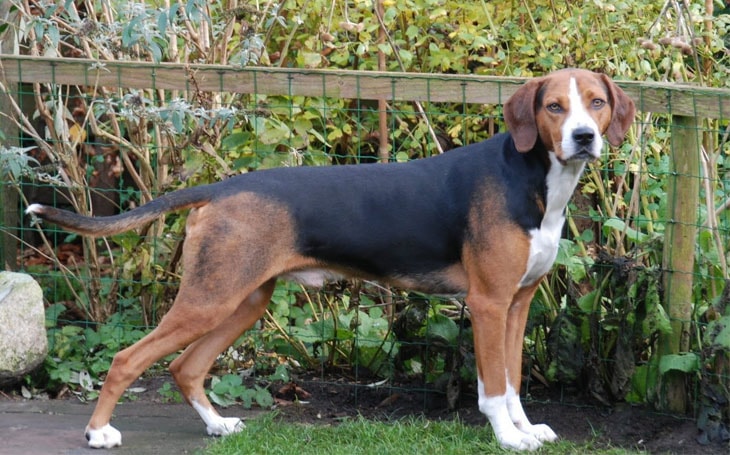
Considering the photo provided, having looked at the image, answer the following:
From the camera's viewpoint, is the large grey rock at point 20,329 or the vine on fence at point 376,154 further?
the large grey rock at point 20,329

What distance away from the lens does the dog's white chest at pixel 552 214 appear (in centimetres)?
526

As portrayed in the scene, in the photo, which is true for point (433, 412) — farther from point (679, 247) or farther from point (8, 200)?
point (8, 200)

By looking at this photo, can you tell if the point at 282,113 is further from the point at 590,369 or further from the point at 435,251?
the point at 590,369

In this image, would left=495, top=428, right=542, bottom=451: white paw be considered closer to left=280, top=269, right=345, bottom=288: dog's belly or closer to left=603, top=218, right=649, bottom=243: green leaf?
left=280, top=269, right=345, bottom=288: dog's belly

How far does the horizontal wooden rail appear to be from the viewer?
5.98 metres

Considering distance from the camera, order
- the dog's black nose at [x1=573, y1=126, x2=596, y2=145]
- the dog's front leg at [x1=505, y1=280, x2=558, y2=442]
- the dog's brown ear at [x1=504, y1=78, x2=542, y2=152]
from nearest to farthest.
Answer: the dog's black nose at [x1=573, y1=126, x2=596, y2=145]
the dog's brown ear at [x1=504, y1=78, x2=542, y2=152]
the dog's front leg at [x1=505, y1=280, x2=558, y2=442]

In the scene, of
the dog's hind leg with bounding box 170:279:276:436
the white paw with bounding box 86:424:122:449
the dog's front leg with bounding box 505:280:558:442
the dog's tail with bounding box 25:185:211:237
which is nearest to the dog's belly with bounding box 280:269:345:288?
the dog's hind leg with bounding box 170:279:276:436

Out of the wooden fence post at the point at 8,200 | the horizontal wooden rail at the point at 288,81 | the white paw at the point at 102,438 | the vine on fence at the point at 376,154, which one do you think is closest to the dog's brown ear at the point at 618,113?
the horizontal wooden rail at the point at 288,81

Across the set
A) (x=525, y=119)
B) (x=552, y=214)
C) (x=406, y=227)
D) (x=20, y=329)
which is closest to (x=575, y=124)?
(x=525, y=119)

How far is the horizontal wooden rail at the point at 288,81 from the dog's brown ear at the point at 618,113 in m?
0.55

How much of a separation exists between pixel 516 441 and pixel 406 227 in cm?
118

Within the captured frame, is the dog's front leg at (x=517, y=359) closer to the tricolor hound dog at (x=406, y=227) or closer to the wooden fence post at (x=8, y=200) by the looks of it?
the tricolor hound dog at (x=406, y=227)

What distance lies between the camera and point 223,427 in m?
5.62

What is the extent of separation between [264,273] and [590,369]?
1933 millimetres
